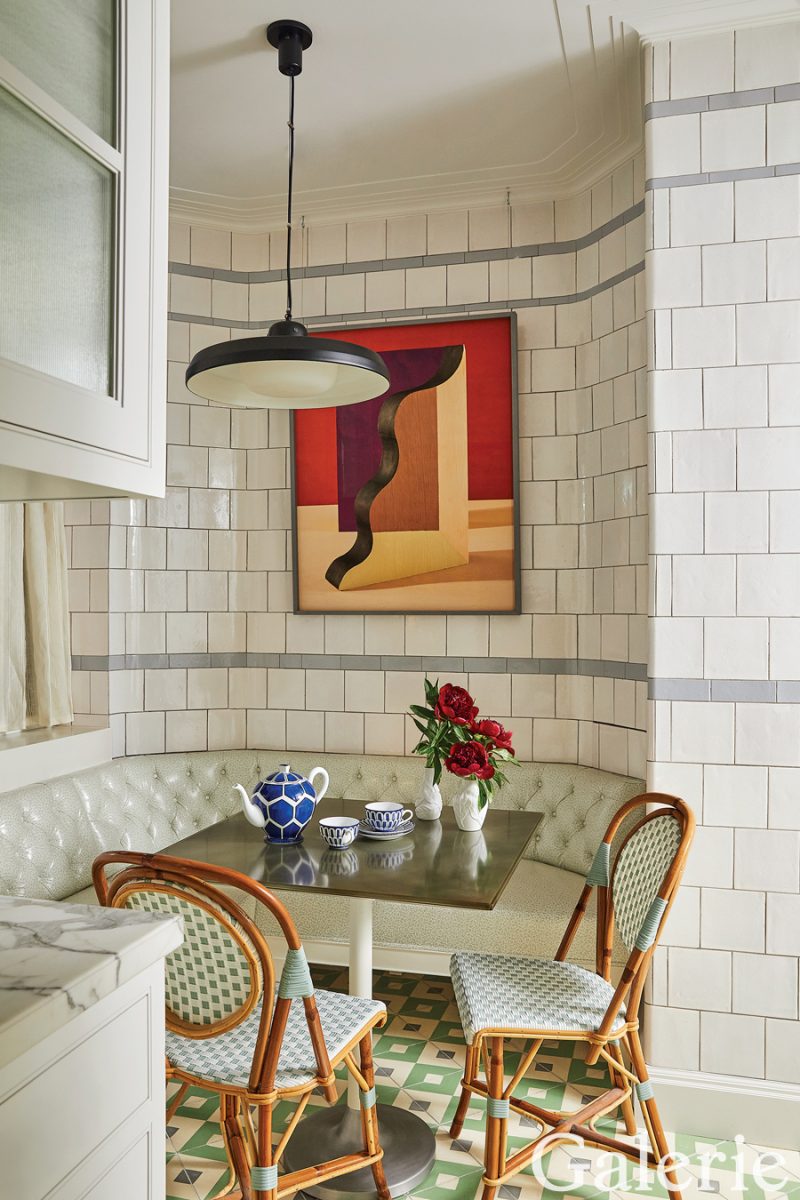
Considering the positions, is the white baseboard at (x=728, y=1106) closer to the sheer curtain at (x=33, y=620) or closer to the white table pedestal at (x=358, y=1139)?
the white table pedestal at (x=358, y=1139)

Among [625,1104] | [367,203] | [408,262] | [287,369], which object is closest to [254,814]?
[287,369]

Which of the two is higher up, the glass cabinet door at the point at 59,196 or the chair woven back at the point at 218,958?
the glass cabinet door at the point at 59,196

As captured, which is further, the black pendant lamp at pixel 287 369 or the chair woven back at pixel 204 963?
the black pendant lamp at pixel 287 369

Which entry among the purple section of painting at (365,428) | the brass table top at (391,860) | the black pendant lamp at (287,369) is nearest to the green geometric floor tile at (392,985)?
the brass table top at (391,860)

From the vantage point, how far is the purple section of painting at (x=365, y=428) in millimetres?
3490

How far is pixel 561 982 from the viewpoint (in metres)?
2.28

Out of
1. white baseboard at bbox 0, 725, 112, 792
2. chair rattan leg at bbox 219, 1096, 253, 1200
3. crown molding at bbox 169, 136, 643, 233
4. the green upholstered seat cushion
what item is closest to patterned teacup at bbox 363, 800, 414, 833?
the green upholstered seat cushion

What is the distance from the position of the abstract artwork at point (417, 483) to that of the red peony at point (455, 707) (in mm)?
923

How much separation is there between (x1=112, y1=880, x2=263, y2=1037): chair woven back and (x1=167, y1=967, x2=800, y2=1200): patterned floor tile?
644 mm

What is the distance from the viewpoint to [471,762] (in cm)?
246

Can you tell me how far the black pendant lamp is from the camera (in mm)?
2053

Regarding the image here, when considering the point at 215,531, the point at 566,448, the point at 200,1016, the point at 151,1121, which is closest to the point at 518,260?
the point at 566,448

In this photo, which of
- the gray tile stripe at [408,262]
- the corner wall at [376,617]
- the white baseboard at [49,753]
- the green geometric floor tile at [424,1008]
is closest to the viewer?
the white baseboard at [49,753]

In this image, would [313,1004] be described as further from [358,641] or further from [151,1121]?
[358,641]
